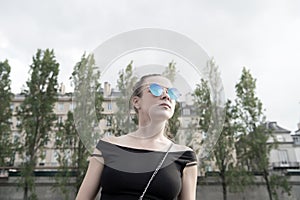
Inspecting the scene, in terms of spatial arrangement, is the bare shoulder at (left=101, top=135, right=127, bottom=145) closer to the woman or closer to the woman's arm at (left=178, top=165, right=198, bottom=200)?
the woman

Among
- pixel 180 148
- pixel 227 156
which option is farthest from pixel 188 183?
Answer: pixel 227 156

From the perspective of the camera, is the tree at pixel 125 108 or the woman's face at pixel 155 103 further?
the tree at pixel 125 108

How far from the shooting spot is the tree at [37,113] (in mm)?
11457

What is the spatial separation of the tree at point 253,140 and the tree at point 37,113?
8.79 metres

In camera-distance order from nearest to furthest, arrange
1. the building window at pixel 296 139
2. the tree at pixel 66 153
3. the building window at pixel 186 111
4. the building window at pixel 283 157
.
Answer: the building window at pixel 186 111, the tree at pixel 66 153, the building window at pixel 283 157, the building window at pixel 296 139

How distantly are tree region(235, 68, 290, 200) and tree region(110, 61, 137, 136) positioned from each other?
12.0 meters

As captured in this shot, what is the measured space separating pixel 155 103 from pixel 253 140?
12162 mm

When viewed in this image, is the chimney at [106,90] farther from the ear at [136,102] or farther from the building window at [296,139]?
the building window at [296,139]

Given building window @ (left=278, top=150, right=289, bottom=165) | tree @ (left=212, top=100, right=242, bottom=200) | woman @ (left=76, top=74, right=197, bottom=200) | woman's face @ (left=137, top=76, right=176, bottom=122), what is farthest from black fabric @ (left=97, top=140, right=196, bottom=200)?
building window @ (left=278, top=150, right=289, bottom=165)

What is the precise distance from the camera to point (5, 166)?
Result: 1178cm

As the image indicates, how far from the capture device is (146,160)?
0.87 meters

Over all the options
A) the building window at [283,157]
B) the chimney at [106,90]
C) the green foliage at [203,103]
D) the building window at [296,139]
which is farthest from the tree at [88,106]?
the building window at [296,139]

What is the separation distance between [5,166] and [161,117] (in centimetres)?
1297

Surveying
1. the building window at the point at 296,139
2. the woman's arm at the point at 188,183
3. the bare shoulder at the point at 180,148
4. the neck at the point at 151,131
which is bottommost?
the woman's arm at the point at 188,183
